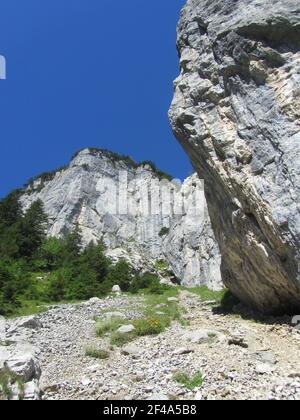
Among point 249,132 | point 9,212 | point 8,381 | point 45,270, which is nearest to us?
point 8,381

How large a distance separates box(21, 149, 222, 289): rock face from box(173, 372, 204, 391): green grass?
4091cm

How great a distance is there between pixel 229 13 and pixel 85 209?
2135 inches

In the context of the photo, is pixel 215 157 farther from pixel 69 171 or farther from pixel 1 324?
pixel 69 171

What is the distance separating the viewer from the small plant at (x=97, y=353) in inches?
580

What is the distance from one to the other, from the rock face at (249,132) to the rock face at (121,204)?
3313 cm

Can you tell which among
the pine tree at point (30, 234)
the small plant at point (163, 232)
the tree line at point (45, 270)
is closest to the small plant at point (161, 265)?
the small plant at point (163, 232)

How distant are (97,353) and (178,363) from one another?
10.9 feet

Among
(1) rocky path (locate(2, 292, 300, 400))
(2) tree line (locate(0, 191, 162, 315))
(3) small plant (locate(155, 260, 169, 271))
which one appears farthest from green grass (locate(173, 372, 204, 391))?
(3) small plant (locate(155, 260, 169, 271))

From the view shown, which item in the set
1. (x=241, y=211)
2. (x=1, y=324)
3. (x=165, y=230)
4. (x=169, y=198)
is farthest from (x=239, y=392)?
(x=169, y=198)

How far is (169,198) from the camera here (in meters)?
76.9

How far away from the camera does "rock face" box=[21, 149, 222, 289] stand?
2357 inches

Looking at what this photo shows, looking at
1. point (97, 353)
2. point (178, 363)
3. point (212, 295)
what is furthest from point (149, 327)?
point (212, 295)

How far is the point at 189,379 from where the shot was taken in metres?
11.5

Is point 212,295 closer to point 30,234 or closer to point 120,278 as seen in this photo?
point 120,278
